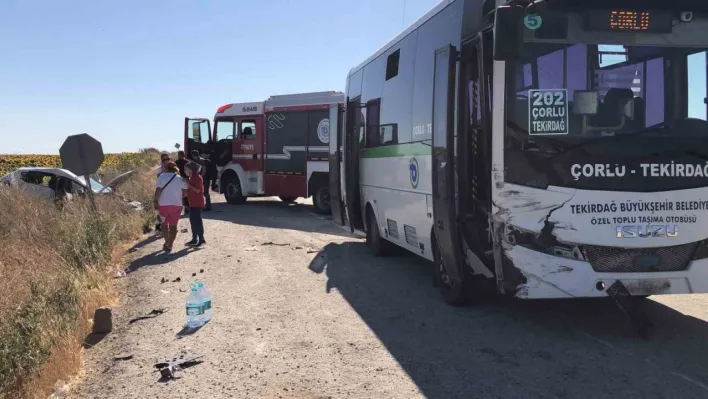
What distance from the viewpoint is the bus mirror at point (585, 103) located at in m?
5.38

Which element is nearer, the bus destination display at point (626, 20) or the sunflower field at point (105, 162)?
the bus destination display at point (626, 20)

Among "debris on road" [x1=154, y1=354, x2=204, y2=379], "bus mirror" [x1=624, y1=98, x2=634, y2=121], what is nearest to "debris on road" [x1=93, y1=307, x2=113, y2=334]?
"debris on road" [x1=154, y1=354, x2=204, y2=379]

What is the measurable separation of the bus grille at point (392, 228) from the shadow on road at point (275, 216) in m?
4.39

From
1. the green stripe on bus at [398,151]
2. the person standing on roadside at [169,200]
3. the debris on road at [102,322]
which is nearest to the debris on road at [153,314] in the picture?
the debris on road at [102,322]

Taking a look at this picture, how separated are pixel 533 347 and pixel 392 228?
13.2 feet

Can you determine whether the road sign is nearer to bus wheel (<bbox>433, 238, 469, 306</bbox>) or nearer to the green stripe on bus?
the green stripe on bus

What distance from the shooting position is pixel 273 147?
18969 mm

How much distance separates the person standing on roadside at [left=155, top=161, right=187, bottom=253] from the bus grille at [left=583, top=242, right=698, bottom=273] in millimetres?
7746

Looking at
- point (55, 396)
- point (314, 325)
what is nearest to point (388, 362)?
point (314, 325)

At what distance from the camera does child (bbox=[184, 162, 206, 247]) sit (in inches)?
445

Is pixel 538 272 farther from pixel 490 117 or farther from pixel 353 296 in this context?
pixel 353 296

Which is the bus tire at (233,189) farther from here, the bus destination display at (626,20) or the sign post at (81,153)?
the bus destination display at (626,20)

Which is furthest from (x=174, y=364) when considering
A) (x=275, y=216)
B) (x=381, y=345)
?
(x=275, y=216)

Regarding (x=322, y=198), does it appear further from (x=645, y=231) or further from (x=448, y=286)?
(x=645, y=231)
